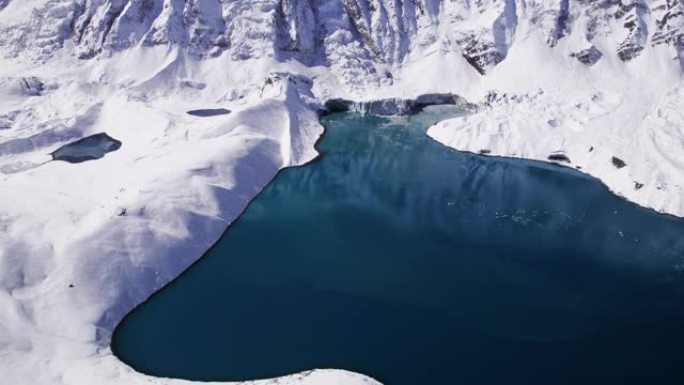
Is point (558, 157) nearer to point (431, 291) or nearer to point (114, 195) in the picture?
point (431, 291)

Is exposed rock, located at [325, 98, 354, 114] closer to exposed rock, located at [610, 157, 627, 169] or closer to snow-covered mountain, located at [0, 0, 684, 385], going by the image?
snow-covered mountain, located at [0, 0, 684, 385]

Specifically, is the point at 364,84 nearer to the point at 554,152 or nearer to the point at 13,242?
the point at 554,152

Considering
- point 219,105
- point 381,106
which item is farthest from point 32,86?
point 381,106

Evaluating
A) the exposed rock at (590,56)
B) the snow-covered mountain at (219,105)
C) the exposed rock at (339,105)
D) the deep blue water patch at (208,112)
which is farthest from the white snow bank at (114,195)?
the exposed rock at (590,56)

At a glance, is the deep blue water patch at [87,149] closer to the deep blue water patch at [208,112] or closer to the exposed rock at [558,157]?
the deep blue water patch at [208,112]

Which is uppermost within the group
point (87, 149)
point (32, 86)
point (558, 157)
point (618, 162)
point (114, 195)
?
point (32, 86)

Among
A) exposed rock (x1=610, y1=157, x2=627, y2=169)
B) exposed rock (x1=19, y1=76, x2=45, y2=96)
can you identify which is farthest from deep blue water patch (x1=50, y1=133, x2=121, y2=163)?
exposed rock (x1=610, y1=157, x2=627, y2=169)
